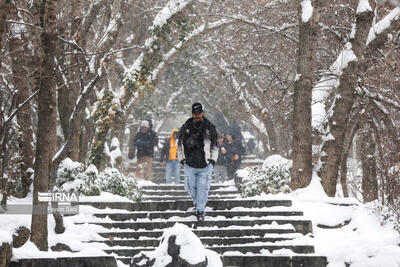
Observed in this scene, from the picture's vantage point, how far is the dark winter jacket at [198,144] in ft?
39.1

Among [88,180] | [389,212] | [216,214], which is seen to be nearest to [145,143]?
[88,180]

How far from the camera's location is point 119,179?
14.4 metres

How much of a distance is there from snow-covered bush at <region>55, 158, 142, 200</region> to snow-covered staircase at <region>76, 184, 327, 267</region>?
23.7 inches

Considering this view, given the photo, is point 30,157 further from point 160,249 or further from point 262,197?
point 160,249

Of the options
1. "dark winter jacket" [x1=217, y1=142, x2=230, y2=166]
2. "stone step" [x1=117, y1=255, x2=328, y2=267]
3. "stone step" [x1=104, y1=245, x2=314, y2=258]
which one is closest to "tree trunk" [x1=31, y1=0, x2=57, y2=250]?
"stone step" [x1=104, y1=245, x2=314, y2=258]

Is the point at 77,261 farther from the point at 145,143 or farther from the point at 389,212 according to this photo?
the point at 145,143

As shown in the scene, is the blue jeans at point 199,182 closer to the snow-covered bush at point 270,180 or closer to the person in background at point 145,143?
the snow-covered bush at point 270,180

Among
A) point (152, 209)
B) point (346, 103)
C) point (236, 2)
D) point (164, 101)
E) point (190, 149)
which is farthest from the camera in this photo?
point (164, 101)

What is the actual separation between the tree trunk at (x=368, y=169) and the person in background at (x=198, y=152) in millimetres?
5267

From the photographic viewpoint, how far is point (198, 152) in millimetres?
11945

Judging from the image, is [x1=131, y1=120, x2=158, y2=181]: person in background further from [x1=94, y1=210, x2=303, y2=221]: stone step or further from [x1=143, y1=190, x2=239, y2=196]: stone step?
[x1=94, y1=210, x2=303, y2=221]: stone step

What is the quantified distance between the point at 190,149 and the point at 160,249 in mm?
3697

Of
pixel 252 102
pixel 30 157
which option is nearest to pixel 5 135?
pixel 30 157

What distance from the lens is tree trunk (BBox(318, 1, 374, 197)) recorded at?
46.8 ft
